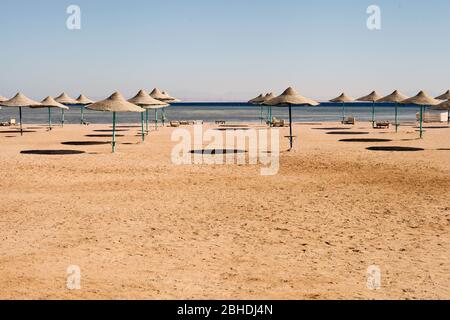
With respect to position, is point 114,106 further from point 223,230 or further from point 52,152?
point 223,230

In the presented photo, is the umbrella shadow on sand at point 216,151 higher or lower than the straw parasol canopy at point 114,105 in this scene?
lower

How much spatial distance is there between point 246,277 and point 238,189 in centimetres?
568

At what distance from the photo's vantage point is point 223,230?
7832 mm

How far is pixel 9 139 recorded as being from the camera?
75.4 ft

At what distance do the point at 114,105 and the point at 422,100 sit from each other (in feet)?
46.3

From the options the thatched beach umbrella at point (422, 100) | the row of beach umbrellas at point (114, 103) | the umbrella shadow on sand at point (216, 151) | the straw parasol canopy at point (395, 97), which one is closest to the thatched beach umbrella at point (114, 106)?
the row of beach umbrellas at point (114, 103)

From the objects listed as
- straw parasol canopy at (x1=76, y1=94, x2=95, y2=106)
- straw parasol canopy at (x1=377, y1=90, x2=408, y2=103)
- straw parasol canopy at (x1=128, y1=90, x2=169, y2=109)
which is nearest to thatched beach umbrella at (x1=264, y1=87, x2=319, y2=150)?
straw parasol canopy at (x1=128, y1=90, x2=169, y2=109)

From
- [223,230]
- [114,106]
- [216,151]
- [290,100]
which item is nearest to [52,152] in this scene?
[114,106]

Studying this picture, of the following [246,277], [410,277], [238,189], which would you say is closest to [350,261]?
[410,277]

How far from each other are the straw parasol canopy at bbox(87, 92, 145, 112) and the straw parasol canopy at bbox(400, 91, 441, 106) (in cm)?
1296

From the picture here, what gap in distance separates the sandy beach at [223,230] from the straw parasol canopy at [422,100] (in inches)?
324

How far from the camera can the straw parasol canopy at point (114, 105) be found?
17.8m

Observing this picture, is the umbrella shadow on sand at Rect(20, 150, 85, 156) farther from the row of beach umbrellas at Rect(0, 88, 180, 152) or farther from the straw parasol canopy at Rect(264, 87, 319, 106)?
the straw parasol canopy at Rect(264, 87, 319, 106)

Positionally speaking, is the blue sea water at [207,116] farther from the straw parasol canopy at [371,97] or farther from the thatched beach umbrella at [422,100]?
the thatched beach umbrella at [422,100]
